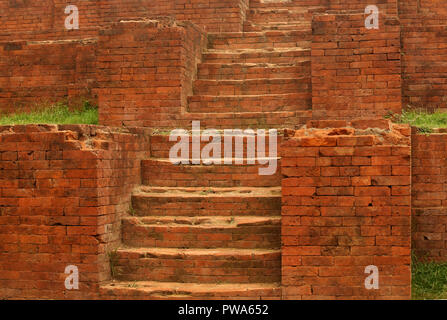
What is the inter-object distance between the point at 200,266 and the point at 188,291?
38cm

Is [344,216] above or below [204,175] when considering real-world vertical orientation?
below

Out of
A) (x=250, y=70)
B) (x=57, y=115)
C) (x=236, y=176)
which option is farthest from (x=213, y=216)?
(x=57, y=115)

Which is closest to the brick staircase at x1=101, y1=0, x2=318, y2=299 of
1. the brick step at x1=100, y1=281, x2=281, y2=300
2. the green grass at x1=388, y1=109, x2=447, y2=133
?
the brick step at x1=100, y1=281, x2=281, y2=300

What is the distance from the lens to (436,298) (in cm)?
652

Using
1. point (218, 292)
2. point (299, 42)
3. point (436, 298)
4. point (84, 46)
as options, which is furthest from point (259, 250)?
point (84, 46)

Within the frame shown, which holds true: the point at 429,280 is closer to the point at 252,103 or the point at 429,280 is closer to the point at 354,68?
the point at 354,68

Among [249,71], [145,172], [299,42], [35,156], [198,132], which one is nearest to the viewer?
[35,156]

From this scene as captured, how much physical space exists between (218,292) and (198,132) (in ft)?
9.01

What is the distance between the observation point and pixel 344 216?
249 inches

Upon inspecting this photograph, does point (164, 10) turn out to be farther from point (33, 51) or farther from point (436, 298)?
point (436, 298)

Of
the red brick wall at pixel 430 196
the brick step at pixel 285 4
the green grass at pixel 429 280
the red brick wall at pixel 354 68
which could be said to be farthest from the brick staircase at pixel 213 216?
the brick step at pixel 285 4

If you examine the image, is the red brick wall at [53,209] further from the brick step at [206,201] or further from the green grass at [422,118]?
the green grass at [422,118]

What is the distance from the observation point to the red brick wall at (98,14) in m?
11.4

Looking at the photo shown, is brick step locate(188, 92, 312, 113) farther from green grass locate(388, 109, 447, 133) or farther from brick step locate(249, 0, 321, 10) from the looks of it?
brick step locate(249, 0, 321, 10)
